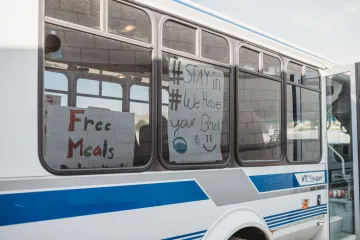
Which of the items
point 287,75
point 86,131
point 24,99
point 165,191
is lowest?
point 165,191

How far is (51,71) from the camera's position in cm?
197

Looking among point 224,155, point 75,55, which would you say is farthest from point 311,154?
point 75,55

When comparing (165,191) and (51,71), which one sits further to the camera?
(165,191)

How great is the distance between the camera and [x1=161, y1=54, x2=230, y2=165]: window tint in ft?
8.33

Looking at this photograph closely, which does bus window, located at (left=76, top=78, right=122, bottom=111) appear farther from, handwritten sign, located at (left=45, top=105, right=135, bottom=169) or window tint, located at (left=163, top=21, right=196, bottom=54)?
window tint, located at (left=163, top=21, right=196, bottom=54)

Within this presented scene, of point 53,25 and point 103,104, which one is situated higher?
point 53,25

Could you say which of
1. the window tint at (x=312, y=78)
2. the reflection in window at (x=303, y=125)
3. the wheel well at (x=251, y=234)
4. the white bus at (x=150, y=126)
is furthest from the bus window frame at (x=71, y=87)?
the window tint at (x=312, y=78)

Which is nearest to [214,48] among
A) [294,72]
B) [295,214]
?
[294,72]

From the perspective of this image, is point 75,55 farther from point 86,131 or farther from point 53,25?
point 86,131

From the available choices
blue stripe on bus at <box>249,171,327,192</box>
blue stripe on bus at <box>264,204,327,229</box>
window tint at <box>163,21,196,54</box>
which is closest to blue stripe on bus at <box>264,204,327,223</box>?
blue stripe on bus at <box>264,204,327,229</box>

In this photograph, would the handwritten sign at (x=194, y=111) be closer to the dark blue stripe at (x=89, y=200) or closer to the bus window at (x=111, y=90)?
the dark blue stripe at (x=89, y=200)

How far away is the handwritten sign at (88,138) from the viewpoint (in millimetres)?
1977

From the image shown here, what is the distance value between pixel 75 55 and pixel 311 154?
2845 millimetres

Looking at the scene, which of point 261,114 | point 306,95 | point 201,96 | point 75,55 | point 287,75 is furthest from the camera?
point 306,95
